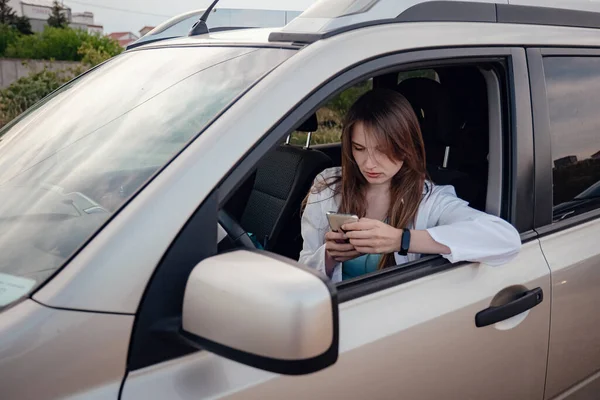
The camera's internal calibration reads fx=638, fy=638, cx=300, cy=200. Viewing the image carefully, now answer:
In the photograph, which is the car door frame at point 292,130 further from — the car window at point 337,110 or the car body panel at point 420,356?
the car window at point 337,110

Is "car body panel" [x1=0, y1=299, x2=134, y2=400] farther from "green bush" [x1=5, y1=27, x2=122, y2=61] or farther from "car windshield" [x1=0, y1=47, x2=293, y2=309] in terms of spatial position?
"green bush" [x1=5, y1=27, x2=122, y2=61]

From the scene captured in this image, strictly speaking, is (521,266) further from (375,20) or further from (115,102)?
(115,102)

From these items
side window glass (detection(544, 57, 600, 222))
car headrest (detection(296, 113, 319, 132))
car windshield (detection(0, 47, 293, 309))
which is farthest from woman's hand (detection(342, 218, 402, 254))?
car headrest (detection(296, 113, 319, 132))

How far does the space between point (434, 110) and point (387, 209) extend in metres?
0.50

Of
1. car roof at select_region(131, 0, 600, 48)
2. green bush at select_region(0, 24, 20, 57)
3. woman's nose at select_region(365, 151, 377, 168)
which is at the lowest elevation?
woman's nose at select_region(365, 151, 377, 168)

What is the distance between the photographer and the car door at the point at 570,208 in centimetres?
190

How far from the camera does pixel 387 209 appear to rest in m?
2.12

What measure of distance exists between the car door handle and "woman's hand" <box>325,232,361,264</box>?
1.31 feet

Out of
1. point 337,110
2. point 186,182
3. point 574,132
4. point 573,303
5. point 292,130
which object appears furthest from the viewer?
point 337,110

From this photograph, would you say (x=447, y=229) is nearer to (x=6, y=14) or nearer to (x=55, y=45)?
(x=55, y=45)

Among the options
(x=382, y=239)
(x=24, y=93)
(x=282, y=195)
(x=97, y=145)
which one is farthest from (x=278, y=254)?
(x=24, y=93)

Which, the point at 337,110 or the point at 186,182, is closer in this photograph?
the point at 186,182

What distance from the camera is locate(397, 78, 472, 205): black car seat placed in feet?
7.74

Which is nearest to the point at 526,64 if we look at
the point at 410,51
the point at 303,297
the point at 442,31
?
the point at 442,31
